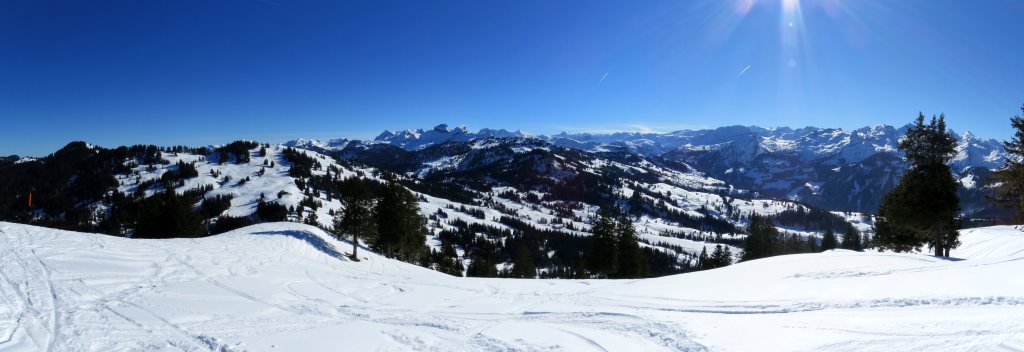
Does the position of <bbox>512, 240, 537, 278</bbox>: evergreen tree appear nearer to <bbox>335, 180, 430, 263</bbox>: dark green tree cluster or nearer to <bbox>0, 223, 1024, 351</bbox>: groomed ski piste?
<bbox>335, 180, 430, 263</bbox>: dark green tree cluster

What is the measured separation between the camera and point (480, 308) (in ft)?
56.2

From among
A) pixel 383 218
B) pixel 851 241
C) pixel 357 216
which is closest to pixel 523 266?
pixel 383 218

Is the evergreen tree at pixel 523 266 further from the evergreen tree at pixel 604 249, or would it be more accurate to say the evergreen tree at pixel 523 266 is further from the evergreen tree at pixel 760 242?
the evergreen tree at pixel 760 242

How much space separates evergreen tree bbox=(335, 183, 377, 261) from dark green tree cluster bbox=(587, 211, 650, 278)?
26041 mm

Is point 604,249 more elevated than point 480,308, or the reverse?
point 480,308

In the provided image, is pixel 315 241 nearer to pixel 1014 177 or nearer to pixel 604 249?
pixel 604 249

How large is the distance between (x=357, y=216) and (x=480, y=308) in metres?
28.4

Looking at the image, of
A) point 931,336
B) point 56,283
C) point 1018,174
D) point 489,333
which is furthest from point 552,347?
point 1018,174

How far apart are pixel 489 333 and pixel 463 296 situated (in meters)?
8.16

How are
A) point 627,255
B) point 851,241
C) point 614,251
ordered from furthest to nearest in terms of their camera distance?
point 851,241 → point 627,255 → point 614,251

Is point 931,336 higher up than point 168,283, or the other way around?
point 931,336

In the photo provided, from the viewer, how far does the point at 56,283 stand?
16359 mm

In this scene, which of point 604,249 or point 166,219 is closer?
point 166,219

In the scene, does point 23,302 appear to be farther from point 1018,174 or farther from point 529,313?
point 1018,174
